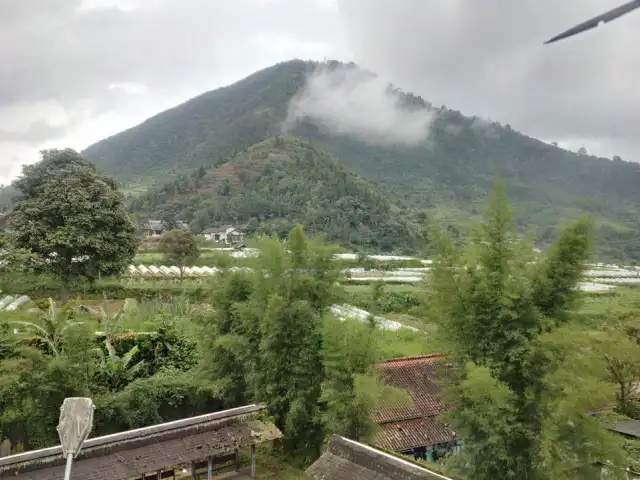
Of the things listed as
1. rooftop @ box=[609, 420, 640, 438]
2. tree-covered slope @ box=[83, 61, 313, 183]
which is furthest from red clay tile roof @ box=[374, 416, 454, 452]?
tree-covered slope @ box=[83, 61, 313, 183]

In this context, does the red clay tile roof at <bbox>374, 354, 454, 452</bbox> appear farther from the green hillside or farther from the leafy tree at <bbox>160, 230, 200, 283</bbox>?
the green hillside

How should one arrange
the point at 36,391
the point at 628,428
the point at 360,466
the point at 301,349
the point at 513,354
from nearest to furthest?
the point at 513,354 → the point at 360,466 → the point at 301,349 → the point at 36,391 → the point at 628,428

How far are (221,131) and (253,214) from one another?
164 ft

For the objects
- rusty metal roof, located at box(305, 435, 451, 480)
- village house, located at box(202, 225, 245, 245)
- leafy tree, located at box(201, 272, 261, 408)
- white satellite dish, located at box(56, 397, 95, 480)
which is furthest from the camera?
village house, located at box(202, 225, 245, 245)

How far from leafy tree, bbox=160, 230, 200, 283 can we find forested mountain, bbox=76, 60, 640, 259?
39.5 meters

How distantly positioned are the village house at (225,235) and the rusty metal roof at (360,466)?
42.6m

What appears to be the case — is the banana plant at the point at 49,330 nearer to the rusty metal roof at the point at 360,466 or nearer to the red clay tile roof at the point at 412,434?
the rusty metal roof at the point at 360,466

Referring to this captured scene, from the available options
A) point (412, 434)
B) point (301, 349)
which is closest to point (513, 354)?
point (301, 349)

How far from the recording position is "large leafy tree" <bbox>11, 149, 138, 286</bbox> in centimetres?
2009

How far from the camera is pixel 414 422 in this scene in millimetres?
13344

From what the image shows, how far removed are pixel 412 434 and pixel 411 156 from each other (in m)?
95.0

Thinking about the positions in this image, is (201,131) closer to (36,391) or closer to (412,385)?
(412,385)

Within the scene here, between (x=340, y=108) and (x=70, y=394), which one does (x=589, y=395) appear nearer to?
(x=70, y=394)

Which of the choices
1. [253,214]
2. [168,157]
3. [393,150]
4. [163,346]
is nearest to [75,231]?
[163,346]
